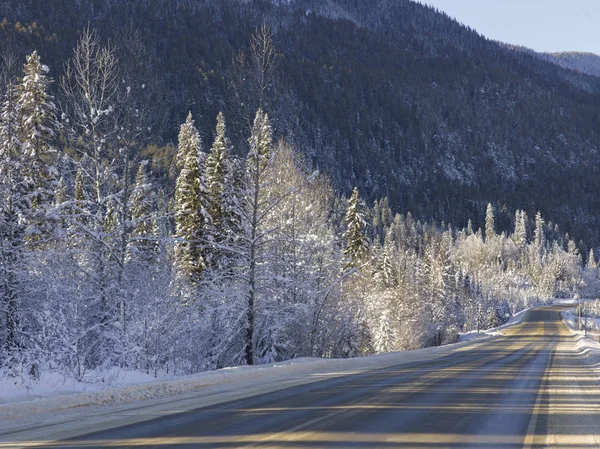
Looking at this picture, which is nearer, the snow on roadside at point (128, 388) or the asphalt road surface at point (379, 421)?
the asphalt road surface at point (379, 421)

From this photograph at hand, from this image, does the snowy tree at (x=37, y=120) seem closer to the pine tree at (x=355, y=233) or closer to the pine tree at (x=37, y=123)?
the pine tree at (x=37, y=123)

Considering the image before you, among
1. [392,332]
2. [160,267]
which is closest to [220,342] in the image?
[160,267]

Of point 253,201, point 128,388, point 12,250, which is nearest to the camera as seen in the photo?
point 128,388

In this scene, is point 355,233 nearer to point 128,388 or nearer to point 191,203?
point 191,203

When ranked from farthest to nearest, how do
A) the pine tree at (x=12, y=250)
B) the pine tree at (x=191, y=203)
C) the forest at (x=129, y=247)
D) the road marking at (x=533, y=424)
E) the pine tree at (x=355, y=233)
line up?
the pine tree at (x=355, y=233) < the pine tree at (x=191, y=203) < the pine tree at (x=12, y=250) < the forest at (x=129, y=247) < the road marking at (x=533, y=424)

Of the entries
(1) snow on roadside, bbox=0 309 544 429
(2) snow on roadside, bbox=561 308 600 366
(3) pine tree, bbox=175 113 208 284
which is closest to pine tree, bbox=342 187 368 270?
(3) pine tree, bbox=175 113 208 284

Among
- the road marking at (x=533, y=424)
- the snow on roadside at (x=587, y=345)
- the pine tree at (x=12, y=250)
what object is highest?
the pine tree at (x=12, y=250)

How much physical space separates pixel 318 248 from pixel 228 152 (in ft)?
31.5

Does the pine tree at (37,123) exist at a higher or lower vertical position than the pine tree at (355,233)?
higher

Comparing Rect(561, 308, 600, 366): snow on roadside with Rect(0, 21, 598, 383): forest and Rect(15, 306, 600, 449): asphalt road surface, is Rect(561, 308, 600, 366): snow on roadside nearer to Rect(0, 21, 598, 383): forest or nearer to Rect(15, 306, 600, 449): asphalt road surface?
Rect(0, 21, 598, 383): forest

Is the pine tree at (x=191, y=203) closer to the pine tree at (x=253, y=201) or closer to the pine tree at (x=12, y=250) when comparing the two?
the pine tree at (x=253, y=201)

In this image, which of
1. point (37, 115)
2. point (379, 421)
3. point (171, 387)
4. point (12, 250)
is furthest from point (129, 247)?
point (379, 421)

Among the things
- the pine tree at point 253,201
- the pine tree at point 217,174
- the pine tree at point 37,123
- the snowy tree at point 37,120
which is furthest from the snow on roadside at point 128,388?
the pine tree at point 217,174

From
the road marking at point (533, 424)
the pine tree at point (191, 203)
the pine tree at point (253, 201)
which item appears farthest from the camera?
the pine tree at point (191, 203)
